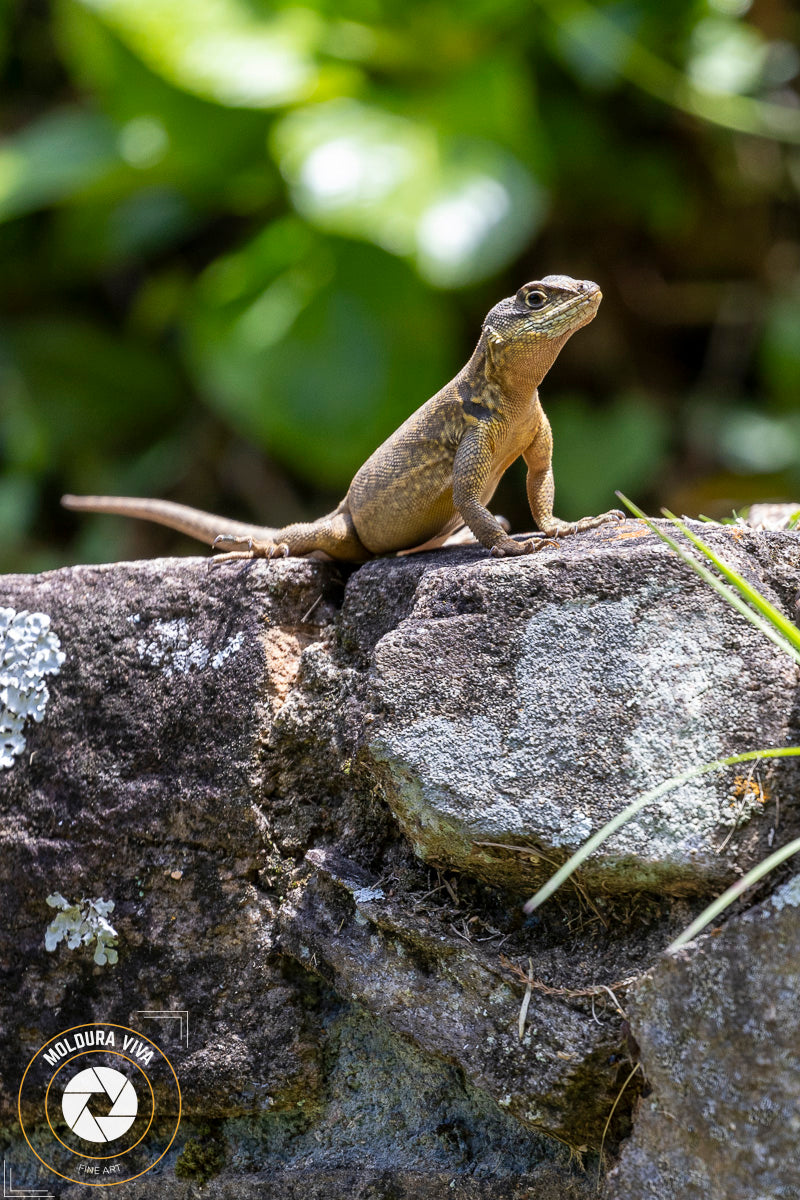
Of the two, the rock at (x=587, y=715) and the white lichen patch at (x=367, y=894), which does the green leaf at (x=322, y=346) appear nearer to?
the rock at (x=587, y=715)

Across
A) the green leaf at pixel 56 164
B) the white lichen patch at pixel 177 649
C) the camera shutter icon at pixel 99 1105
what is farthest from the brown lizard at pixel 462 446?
the green leaf at pixel 56 164

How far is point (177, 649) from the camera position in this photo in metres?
2.87

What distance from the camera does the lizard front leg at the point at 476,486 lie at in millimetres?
3061

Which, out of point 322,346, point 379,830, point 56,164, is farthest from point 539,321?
point 56,164

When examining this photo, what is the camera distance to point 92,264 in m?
9.09

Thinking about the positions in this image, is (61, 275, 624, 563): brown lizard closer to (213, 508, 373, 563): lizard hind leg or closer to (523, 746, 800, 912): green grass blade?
(213, 508, 373, 563): lizard hind leg

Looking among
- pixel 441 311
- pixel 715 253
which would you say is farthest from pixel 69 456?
pixel 715 253

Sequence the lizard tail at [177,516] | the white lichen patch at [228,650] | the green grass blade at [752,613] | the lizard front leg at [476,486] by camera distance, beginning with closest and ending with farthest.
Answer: the green grass blade at [752,613] < the white lichen patch at [228,650] < the lizard front leg at [476,486] < the lizard tail at [177,516]

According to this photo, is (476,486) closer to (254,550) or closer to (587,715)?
Result: (254,550)

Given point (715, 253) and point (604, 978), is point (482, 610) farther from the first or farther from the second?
point (715, 253)

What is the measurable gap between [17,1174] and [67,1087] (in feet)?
0.92

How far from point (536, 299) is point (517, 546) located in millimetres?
900

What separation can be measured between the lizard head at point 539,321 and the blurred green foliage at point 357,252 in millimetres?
3641

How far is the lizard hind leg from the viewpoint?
132 inches
